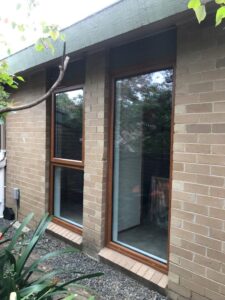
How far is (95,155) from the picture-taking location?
3881 mm

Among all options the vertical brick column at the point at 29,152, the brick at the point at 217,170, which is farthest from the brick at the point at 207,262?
the vertical brick column at the point at 29,152

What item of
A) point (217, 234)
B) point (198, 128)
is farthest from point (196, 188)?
point (198, 128)

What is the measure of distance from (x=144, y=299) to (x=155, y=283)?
21cm

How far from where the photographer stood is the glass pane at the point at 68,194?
4436mm

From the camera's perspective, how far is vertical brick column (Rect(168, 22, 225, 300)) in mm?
2580

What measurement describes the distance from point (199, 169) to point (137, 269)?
1.40 meters

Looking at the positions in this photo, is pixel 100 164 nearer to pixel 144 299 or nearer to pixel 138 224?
pixel 138 224

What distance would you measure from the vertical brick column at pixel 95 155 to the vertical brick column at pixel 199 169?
1.11 m

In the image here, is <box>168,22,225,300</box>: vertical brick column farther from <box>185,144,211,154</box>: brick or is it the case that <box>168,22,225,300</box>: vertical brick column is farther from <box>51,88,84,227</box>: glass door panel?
<box>51,88,84,227</box>: glass door panel

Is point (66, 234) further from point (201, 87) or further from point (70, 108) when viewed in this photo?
point (201, 87)

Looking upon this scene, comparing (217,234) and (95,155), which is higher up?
(95,155)

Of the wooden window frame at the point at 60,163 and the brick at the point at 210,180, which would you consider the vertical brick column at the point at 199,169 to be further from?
the wooden window frame at the point at 60,163

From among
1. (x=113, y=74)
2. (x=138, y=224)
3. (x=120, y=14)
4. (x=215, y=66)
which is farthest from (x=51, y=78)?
(x=215, y=66)

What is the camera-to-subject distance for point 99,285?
126 inches
